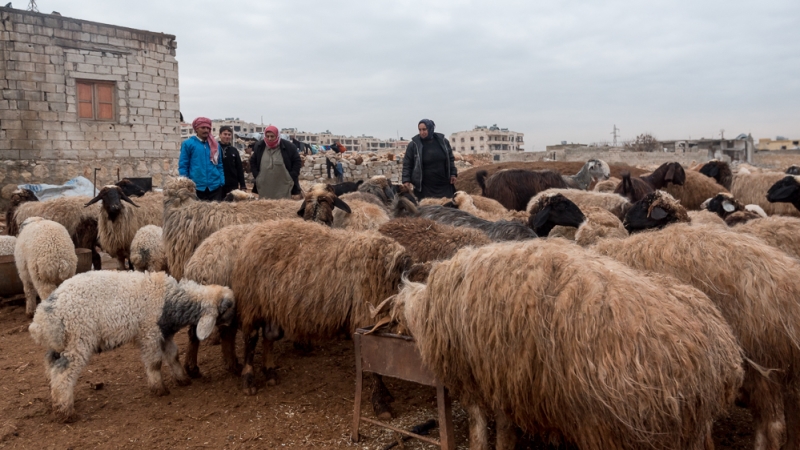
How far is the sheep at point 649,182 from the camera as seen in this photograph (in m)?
10.5

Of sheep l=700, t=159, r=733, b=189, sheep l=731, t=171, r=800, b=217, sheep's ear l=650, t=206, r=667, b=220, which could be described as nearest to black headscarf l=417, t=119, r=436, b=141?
sheep's ear l=650, t=206, r=667, b=220

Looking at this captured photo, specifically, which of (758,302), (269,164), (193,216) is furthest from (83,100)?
(758,302)

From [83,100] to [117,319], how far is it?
44.6 feet

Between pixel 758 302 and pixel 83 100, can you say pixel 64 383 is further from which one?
pixel 83 100

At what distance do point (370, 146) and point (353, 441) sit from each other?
75606 millimetres

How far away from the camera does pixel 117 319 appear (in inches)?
185

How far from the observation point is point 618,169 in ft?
64.9

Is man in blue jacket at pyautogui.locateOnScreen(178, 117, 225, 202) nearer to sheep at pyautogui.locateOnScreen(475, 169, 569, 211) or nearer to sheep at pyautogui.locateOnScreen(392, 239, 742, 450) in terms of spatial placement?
sheep at pyautogui.locateOnScreen(475, 169, 569, 211)

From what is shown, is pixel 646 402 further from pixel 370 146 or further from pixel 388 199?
pixel 370 146

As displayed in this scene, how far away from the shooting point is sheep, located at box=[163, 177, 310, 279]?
22.0 feet

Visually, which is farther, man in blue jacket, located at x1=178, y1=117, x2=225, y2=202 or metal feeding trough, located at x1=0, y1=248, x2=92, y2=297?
man in blue jacket, located at x1=178, y1=117, x2=225, y2=202

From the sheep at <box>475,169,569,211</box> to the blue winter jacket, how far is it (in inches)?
216

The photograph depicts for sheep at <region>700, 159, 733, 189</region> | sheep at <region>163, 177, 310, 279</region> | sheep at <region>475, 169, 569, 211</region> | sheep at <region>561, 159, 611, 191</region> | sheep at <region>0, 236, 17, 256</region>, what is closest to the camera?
sheep at <region>163, 177, 310, 279</region>

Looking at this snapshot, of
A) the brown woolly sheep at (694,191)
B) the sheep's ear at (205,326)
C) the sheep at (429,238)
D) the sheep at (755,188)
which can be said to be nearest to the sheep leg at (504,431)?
the sheep at (429,238)
